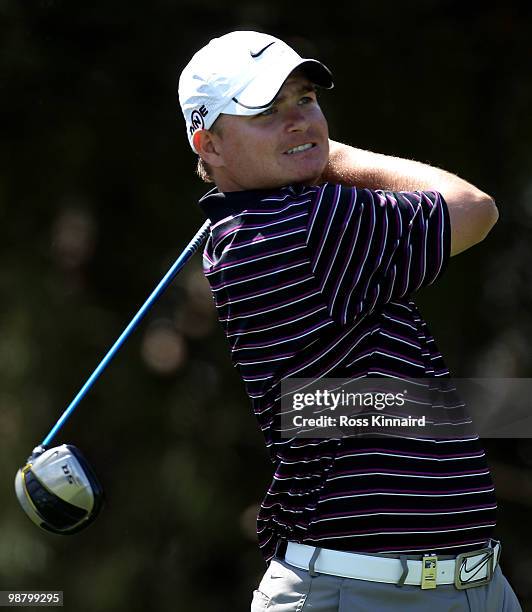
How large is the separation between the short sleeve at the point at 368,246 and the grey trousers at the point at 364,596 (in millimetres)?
380

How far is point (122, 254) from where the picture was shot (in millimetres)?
3643

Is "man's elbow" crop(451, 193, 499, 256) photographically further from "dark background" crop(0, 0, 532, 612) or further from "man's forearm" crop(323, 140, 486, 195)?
"dark background" crop(0, 0, 532, 612)

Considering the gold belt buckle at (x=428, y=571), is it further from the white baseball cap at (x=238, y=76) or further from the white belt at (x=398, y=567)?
the white baseball cap at (x=238, y=76)

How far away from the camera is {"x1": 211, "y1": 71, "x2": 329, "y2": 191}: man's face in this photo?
173cm

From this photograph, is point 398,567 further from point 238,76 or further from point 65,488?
point 238,76

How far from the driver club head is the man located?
41 centimetres

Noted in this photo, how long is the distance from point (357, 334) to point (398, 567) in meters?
0.33

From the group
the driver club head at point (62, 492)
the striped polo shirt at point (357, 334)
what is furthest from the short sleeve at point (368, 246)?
the driver club head at point (62, 492)

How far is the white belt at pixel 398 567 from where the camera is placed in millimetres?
1599

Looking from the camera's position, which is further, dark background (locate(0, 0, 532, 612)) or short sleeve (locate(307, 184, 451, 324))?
dark background (locate(0, 0, 532, 612))

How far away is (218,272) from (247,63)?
1.10 ft

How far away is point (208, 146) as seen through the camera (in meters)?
1.81

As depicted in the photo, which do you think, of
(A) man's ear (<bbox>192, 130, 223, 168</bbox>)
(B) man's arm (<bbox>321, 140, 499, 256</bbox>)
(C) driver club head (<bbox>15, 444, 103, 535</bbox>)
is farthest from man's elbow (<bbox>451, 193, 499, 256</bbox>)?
(C) driver club head (<bbox>15, 444, 103, 535</bbox>)

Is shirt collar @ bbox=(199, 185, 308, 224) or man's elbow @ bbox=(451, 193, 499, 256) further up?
shirt collar @ bbox=(199, 185, 308, 224)
